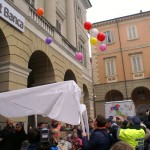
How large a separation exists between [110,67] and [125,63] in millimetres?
1772

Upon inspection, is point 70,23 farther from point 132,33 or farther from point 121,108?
point 132,33

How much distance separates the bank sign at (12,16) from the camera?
26.1ft

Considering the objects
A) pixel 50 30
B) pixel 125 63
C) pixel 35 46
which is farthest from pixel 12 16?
pixel 125 63

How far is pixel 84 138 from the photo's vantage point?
13.3ft

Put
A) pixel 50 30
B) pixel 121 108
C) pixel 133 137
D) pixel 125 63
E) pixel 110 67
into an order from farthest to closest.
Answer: pixel 110 67 < pixel 125 63 < pixel 121 108 < pixel 50 30 < pixel 133 137

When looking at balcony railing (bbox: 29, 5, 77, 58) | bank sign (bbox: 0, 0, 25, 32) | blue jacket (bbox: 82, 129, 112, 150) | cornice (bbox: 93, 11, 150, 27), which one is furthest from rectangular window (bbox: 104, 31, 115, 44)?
blue jacket (bbox: 82, 129, 112, 150)

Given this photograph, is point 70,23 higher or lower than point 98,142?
higher

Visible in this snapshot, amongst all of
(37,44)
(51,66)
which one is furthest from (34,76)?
(37,44)

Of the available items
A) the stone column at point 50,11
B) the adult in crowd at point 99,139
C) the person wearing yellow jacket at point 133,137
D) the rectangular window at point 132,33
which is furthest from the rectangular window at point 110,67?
the adult in crowd at point 99,139

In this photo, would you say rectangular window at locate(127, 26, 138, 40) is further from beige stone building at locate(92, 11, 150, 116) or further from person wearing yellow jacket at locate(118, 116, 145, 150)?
person wearing yellow jacket at locate(118, 116, 145, 150)

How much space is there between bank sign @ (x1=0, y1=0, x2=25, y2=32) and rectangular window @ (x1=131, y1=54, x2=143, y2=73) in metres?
18.2

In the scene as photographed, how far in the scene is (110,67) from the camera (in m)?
26.2

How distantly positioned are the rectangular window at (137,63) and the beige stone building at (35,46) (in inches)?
326

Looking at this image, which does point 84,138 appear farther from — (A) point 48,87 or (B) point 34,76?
(B) point 34,76
